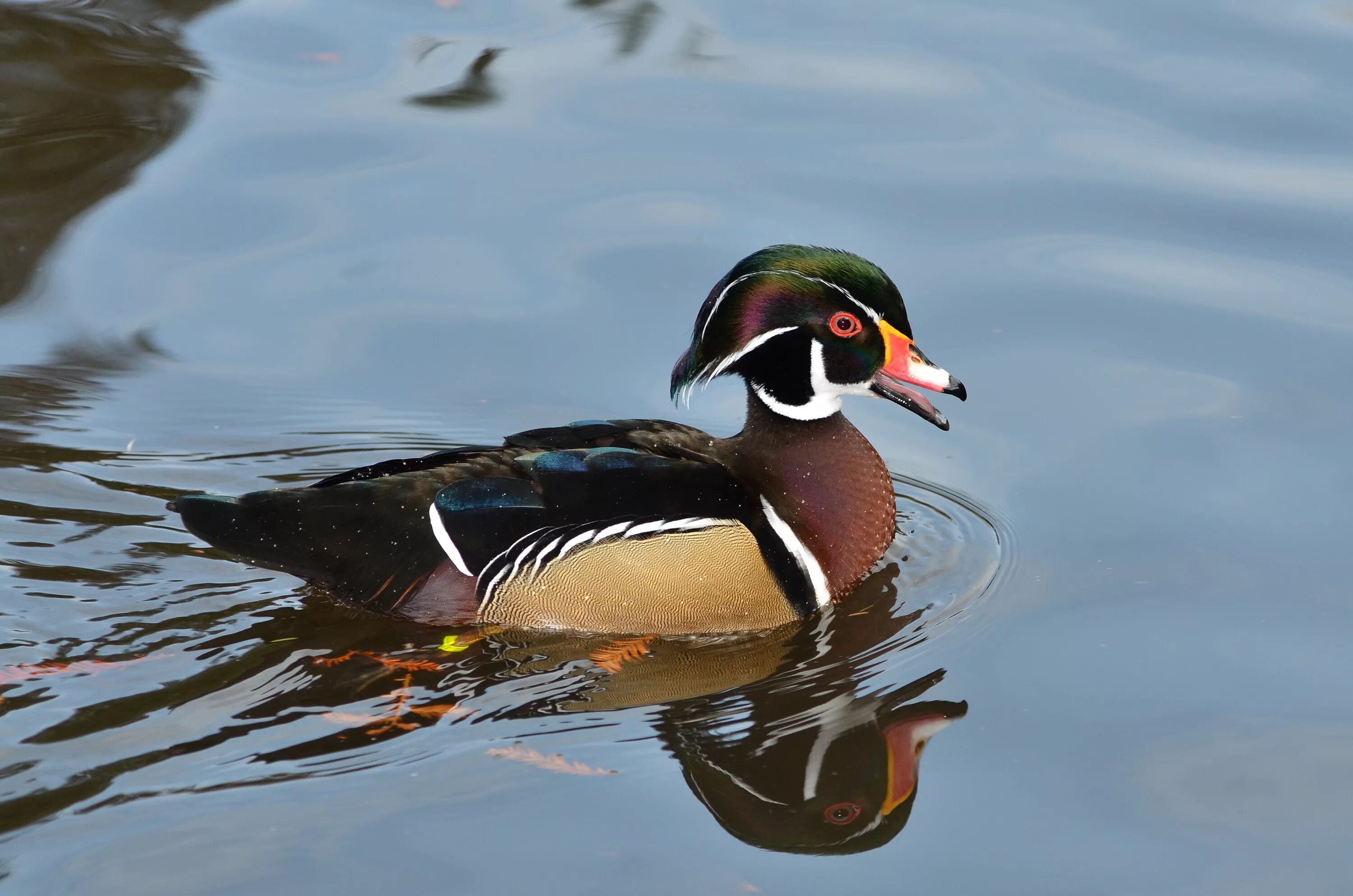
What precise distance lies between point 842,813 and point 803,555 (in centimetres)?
137

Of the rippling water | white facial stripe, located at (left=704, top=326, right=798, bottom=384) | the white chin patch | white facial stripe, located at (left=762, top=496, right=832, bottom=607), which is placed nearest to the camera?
the rippling water

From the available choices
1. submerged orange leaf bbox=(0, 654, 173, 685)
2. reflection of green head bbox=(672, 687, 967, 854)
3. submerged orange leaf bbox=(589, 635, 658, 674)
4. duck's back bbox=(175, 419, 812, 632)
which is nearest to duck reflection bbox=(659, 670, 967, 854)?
reflection of green head bbox=(672, 687, 967, 854)

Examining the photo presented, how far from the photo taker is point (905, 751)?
512 cm

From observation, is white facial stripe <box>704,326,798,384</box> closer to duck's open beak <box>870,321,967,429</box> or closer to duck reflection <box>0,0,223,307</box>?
duck's open beak <box>870,321,967,429</box>

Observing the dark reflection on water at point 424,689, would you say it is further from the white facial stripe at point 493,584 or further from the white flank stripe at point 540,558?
the white flank stripe at point 540,558

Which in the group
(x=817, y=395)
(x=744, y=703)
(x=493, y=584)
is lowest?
(x=744, y=703)

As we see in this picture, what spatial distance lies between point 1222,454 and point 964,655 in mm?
1823

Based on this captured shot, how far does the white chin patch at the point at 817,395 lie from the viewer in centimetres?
625

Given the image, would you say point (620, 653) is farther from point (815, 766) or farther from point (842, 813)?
point (842, 813)

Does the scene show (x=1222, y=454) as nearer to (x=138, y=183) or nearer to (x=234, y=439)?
(x=234, y=439)

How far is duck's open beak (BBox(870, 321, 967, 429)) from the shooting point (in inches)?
241

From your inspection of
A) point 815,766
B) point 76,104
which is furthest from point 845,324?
point 76,104

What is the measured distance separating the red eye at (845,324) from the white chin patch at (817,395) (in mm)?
165

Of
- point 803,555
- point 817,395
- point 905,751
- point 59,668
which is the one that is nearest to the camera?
point 905,751
